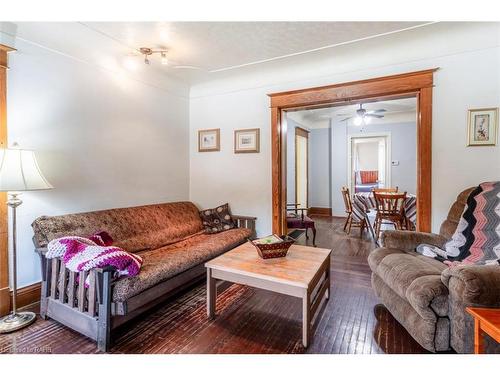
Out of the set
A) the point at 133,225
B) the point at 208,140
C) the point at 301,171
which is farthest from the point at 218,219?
the point at 301,171

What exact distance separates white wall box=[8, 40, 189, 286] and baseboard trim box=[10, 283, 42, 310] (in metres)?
0.05

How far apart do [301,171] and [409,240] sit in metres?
4.08

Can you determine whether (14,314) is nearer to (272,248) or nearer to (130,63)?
(272,248)

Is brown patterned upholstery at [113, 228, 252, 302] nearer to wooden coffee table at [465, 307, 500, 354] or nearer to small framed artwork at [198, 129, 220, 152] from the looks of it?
small framed artwork at [198, 129, 220, 152]

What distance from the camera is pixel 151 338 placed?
Result: 5.62 ft

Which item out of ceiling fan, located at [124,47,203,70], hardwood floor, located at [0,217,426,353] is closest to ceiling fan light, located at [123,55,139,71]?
ceiling fan, located at [124,47,203,70]

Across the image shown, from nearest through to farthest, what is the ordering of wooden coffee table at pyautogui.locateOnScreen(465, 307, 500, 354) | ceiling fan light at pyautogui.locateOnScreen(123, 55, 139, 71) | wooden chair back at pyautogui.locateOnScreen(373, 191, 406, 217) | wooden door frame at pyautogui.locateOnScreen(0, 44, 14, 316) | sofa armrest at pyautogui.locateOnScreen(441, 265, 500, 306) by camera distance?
Answer: wooden coffee table at pyautogui.locateOnScreen(465, 307, 500, 354), sofa armrest at pyautogui.locateOnScreen(441, 265, 500, 306), wooden door frame at pyautogui.locateOnScreen(0, 44, 14, 316), ceiling fan light at pyautogui.locateOnScreen(123, 55, 139, 71), wooden chair back at pyautogui.locateOnScreen(373, 191, 406, 217)

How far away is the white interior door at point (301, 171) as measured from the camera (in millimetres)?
6012

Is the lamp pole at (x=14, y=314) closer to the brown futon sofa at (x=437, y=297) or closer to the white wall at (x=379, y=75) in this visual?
the white wall at (x=379, y=75)

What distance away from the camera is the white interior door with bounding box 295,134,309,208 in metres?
6.01

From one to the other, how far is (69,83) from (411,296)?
325 cm
